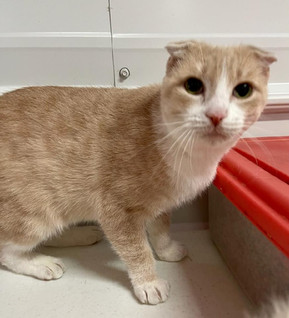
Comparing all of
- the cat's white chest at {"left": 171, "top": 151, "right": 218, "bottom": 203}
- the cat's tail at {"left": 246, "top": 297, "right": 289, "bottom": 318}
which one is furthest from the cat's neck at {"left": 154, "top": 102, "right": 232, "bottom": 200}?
the cat's tail at {"left": 246, "top": 297, "right": 289, "bottom": 318}

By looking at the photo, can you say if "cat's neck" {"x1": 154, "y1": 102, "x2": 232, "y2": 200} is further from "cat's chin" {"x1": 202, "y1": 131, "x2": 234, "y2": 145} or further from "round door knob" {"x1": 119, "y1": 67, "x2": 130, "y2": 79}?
"round door knob" {"x1": 119, "y1": 67, "x2": 130, "y2": 79}

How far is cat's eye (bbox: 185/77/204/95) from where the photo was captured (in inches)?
29.1

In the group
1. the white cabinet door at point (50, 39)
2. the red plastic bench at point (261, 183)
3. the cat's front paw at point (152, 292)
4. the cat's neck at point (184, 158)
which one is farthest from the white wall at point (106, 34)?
the cat's front paw at point (152, 292)

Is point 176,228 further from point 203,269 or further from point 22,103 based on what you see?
point 22,103

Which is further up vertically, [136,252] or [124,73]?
[124,73]

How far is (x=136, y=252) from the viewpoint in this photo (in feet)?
3.04

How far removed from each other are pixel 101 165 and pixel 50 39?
65 cm

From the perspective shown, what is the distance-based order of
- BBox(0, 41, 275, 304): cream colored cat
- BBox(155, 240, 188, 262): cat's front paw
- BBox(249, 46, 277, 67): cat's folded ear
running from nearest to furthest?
BBox(249, 46, 277, 67): cat's folded ear, BBox(0, 41, 275, 304): cream colored cat, BBox(155, 240, 188, 262): cat's front paw

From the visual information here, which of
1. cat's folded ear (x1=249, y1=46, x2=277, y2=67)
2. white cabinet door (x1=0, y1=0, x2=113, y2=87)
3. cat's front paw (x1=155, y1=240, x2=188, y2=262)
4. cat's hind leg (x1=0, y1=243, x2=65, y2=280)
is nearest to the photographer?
cat's folded ear (x1=249, y1=46, x2=277, y2=67)

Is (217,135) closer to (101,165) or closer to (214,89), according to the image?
(214,89)

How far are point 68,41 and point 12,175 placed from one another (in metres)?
0.63

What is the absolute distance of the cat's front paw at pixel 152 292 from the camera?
2.99ft

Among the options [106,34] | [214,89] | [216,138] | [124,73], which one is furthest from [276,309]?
[106,34]

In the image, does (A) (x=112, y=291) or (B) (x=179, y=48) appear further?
(A) (x=112, y=291)
